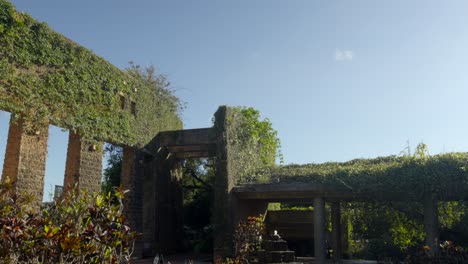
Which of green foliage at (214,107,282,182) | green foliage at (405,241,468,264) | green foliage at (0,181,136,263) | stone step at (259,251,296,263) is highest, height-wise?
green foliage at (214,107,282,182)

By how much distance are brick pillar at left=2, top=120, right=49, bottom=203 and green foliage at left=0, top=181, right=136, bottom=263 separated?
5.08 m

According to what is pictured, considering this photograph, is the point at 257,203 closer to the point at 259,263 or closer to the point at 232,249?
the point at 232,249

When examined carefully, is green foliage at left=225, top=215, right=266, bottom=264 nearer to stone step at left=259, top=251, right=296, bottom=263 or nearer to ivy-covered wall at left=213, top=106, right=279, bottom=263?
stone step at left=259, top=251, right=296, bottom=263

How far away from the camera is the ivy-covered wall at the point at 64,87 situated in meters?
8.84

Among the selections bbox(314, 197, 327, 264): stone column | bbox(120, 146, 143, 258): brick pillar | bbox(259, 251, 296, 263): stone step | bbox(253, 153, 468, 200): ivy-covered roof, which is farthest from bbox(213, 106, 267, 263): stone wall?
bbox(120, 146, 143, 258): brick pillar

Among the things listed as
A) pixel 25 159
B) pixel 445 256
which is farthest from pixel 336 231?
pixel 25 159

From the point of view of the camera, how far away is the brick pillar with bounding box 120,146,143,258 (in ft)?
42.3

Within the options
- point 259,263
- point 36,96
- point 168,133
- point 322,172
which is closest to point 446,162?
point 322,172

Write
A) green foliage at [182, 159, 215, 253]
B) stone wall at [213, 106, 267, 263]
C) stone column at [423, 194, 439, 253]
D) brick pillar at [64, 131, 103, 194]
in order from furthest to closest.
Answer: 1. green foliage at [182, 159, 215, 253]
2. stone wall at [213, 106, 267, 263]
3. brick pillar at [64, 131, 103, 194]
4. stone column at [423, 194, 439, 253]

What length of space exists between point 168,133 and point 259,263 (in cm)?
642

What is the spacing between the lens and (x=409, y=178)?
1026 centimetres

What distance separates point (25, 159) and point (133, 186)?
4.49 meters

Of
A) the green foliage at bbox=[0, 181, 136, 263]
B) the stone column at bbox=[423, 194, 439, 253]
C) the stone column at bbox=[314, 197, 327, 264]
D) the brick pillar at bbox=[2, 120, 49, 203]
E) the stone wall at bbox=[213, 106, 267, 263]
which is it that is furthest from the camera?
the stone wall at bbox=[213, 106, 267, 263]

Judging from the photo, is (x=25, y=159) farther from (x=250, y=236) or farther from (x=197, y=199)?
(x=197, y=199)
